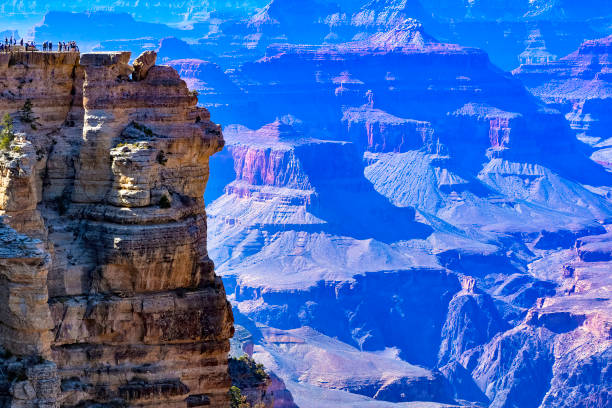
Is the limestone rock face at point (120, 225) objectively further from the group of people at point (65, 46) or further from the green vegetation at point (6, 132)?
the group of people at point (65, 46)

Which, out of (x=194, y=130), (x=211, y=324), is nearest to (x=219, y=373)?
(x=211, y=324)

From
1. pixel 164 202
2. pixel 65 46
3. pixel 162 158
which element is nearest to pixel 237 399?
pixel 164 202

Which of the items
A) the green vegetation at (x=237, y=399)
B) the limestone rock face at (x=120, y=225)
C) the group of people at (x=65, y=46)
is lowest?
the green vegetation at (x=237, y=399)

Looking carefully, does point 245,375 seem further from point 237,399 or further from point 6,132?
point 6,132

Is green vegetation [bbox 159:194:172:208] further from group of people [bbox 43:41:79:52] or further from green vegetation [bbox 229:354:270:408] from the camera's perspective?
green vegetation [bbox 229:354:270:408]

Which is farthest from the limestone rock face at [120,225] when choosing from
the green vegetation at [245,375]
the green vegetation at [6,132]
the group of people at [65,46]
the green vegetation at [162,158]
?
the green vegetation at [245,375]

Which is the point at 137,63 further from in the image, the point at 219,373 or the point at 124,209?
the point at 219,373
